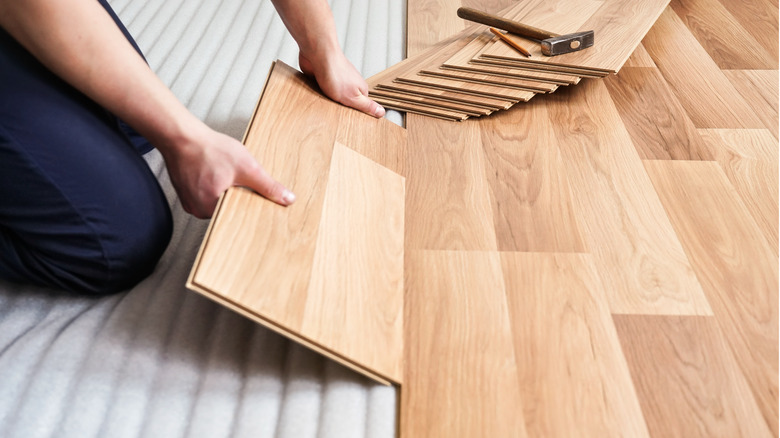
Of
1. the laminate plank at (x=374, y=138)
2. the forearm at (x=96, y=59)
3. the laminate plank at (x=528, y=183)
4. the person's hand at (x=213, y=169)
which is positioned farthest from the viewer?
the laminate plank at (x=374, y=138)

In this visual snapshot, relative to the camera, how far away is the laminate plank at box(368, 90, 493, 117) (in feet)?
5.42

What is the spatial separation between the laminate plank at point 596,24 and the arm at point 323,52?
0.48 metres

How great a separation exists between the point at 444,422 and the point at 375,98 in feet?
3.19

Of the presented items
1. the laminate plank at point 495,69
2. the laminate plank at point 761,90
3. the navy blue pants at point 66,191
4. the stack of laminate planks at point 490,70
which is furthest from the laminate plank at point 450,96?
the navy blue pants at point 66,191

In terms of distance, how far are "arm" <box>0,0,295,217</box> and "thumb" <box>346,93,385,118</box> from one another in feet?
1.50

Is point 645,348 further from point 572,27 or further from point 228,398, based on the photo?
point 572,27

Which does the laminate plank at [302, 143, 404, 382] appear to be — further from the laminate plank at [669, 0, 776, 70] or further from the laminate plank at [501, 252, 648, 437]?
the laminate plank at [669, 0, 776, 70]

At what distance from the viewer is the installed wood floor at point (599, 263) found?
0.97m

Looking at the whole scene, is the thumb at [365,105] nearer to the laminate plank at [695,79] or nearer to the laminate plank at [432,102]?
the laminate plank at [432,102]

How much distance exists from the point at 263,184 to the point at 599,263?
0.62 meters

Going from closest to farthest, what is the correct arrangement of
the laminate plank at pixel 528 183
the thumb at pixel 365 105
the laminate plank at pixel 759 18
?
1. the laminate plank at pixel 528 183
2. the thumb at pixel 365 105
3. the laminate plank at pixel 759 18

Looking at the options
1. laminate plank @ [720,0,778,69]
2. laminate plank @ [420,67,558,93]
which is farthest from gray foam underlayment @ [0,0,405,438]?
laminate plank @ [720,0,778,69]

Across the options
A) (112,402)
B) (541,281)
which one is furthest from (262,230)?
(541,281)

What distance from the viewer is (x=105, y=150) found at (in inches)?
41.1
